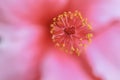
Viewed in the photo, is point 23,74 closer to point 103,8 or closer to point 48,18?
point 48,18

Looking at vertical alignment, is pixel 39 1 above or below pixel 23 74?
above

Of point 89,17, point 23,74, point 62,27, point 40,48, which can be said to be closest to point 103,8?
point 89,17

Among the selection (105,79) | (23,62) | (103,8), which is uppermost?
(103,8)

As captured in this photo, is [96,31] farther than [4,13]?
Yes
